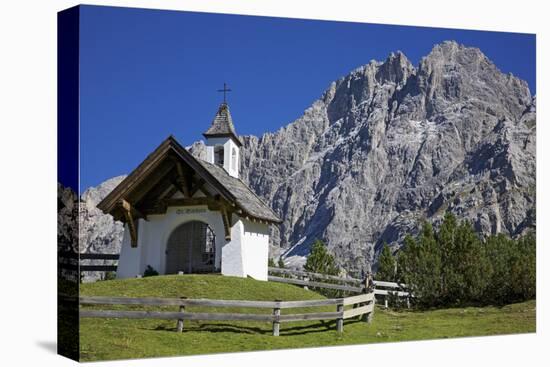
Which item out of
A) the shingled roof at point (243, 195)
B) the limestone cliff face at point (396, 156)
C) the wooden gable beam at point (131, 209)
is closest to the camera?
the wooden gable beam at point (131, 209)

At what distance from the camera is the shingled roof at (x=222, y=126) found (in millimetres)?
23766

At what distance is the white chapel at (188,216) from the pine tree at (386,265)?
4.25 m

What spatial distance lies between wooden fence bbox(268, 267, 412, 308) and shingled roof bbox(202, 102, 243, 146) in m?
4.43

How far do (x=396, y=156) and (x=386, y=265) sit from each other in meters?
3.31

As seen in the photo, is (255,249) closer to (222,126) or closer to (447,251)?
(222,126)

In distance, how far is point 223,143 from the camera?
2525 centimetres

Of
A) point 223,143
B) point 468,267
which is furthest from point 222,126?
point 468,267

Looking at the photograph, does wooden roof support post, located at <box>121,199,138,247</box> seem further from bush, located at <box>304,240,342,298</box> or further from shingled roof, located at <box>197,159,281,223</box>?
bush, located at <box>304,240,342,298</box>

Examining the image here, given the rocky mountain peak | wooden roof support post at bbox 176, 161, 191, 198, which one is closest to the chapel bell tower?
wooden roof support post at bbox 176, 161, 191, 198

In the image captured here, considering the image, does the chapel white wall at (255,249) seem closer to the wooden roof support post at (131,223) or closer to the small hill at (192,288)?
the small hill at (192,288)

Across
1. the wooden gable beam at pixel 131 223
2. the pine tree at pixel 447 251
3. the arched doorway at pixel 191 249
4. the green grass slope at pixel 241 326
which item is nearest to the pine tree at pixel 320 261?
the green grass slope at pixel 241 326

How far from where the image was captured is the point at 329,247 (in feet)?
88.3

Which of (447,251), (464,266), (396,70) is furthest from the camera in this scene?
(464,266)

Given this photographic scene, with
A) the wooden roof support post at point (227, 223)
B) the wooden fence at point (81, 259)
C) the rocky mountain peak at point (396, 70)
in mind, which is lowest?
the wooden fence at point (81, 259)
